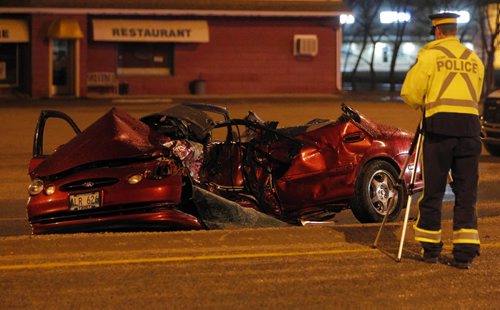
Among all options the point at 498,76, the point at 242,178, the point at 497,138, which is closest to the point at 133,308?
the point at 242,178

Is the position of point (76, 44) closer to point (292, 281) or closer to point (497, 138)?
point (497, 138)

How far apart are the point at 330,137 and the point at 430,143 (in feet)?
8.25

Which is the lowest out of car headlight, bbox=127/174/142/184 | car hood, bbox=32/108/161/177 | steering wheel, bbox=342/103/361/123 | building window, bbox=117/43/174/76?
car headlight, bbox=127/174/142/184

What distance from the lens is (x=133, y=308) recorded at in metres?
5.91

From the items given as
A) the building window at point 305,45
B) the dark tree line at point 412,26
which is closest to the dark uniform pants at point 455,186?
the building window at point 305,45

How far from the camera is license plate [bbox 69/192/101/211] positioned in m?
8.08

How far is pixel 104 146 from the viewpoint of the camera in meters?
8.23

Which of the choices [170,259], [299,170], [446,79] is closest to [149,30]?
[299,170]

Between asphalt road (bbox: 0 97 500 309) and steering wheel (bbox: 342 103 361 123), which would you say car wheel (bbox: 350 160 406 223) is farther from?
asphalt road (bbox: 0 97 500 309)

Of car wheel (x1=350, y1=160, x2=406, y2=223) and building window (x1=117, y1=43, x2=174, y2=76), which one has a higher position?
building window (x1=117, y1=43, x2=174, y2=76)

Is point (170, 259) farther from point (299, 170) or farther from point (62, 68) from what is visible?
point (62, 68)

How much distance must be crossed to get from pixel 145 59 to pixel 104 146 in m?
30.8

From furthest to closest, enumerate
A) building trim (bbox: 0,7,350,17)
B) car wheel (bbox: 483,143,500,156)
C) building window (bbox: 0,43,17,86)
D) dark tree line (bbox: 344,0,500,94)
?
dark tree line (bbox: 344,0,500,94), building window (bbox: 0,43,17,86), building trim (bbox: 0,7,350,17), car wheel (bbox: 483,143,500,156)

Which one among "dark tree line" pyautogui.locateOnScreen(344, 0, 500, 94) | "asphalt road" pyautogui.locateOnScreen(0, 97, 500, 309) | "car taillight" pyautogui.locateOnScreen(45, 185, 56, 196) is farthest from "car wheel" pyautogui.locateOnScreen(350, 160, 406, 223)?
"dark tree line" pyautogui.locateOnScreen(344, 0, 500, 94)
